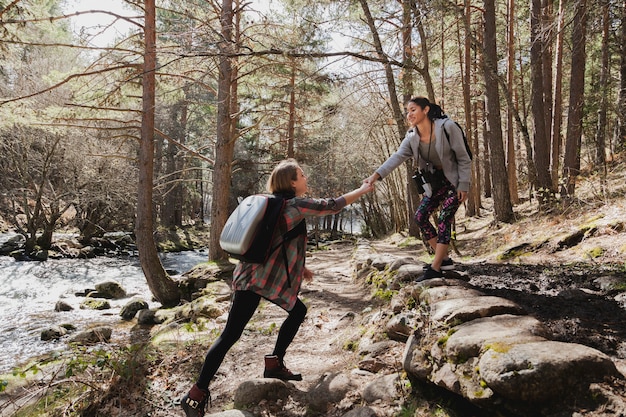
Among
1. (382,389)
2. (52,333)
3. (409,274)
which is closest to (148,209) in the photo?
(52,333)

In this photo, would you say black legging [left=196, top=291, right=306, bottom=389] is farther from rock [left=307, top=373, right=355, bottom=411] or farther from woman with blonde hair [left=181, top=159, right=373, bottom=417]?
rock [left=307, top=373, right=355, bottom=411]

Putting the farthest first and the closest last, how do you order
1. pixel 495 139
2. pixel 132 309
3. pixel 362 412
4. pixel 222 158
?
pixel 222 158 → pixel 495 139 → pixel 132 309 → pixel 362 412

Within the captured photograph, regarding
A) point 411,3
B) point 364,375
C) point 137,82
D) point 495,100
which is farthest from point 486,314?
point 137,82

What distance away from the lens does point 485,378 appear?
1.83 m

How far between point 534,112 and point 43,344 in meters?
11.4

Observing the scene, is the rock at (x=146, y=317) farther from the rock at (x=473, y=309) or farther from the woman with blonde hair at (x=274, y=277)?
the rock at (x=473, y=309)

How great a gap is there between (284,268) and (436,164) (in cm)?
171

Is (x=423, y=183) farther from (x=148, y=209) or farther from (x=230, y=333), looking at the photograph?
(x=148, y=209)

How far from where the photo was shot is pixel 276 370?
3051 millimetres

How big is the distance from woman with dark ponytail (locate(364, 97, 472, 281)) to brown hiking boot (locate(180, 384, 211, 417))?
1971 millimetres

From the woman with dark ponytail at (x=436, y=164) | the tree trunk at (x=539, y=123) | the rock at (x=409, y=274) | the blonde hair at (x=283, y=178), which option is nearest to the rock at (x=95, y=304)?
the rock at (x=409, y=274)

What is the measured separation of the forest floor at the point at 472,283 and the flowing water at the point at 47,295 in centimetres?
351

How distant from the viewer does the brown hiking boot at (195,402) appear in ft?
8.28

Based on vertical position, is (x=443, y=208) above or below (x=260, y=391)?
above
